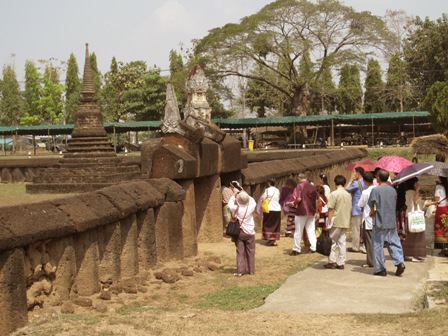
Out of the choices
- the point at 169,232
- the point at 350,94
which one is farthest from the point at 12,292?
the point at 350,94

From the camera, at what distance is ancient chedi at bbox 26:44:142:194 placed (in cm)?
1789

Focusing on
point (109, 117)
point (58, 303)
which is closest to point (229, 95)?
point (109, 117)

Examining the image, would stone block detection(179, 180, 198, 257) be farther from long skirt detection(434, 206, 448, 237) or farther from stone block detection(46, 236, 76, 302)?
stone block detection(46, 236, 76, 302)

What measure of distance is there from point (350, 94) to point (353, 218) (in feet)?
171

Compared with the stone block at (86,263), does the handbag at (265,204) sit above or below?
above

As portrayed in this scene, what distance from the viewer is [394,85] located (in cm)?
5906

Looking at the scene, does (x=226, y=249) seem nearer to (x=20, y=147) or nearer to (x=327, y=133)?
(x=327, y=133)

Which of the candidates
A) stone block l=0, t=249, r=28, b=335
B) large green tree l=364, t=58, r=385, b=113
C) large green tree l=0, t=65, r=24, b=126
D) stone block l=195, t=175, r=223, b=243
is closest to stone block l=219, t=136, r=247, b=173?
stone block l=195, t=175, r=223, b=243

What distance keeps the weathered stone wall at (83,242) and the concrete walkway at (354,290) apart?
6.60 ft

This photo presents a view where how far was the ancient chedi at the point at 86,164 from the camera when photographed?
17891 mm

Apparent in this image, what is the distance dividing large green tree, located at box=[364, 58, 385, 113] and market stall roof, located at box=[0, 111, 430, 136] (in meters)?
11.5

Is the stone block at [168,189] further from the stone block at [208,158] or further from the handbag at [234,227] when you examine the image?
the stone block at [208,158]

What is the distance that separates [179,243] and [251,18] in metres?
41.4

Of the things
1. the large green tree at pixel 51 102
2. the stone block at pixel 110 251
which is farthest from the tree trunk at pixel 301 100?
the stone block at pixel 110 251
